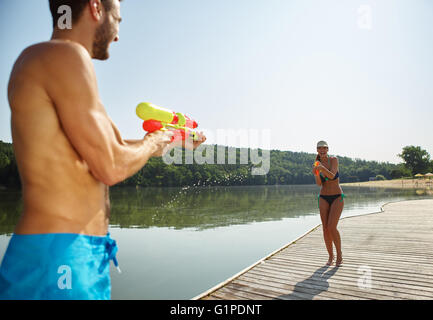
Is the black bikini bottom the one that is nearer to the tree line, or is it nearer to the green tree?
the tree line

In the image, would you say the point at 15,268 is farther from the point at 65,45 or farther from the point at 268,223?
the point at 268,223

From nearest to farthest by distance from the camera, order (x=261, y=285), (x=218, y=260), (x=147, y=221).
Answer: (x=261, y=285), (x=218, y=260), (x=147, y=221)

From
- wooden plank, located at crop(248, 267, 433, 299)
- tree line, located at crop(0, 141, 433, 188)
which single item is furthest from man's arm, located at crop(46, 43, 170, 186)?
tree line, located at crop(0, 141, 433, 188)

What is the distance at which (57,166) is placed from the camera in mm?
1045

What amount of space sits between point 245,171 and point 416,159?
51840 mm

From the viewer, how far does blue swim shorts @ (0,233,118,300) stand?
3.22 ft

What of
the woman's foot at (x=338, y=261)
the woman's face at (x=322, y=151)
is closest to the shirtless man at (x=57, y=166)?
the woman's face at (x=322, y=151)

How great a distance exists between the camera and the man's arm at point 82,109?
1.01m

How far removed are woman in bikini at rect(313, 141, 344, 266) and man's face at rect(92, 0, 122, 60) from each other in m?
4.91

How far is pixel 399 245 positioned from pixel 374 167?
13138cm
